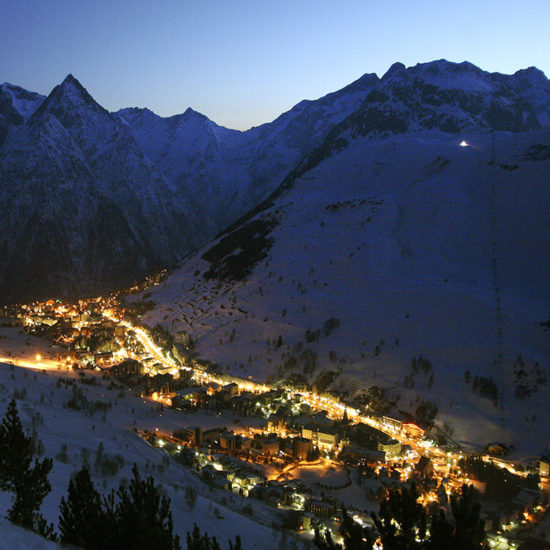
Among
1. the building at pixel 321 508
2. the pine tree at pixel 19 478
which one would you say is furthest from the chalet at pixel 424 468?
the pine tree at pixel 19 478

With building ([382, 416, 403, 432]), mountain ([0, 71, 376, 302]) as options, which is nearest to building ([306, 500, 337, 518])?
building ([382, 416, 403, 432])

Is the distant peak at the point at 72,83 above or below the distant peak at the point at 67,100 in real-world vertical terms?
above

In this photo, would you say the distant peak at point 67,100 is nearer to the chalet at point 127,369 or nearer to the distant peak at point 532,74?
the distant peak at point 532,74

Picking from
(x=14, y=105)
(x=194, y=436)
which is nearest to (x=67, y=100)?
(x=14, y=105)

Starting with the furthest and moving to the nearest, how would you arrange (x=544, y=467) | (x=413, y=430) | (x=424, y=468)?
(x=413, y=430) → (x=544, y=467) → (x=424, y=468)

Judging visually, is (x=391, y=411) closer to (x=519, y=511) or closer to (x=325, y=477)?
(x=325, y=477)

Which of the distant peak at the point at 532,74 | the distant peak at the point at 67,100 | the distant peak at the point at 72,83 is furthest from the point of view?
the distant peak at the point at 72,83

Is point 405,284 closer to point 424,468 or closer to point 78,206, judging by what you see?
point 424,468

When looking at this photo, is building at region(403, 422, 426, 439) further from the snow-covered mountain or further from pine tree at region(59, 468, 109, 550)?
the snow-covered mountain
